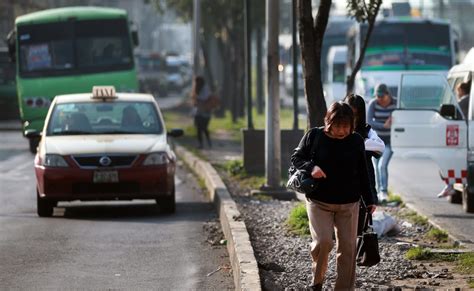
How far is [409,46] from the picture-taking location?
2583 centimetres

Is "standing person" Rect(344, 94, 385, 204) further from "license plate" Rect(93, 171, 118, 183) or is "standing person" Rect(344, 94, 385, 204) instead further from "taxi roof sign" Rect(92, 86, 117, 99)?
"taxi roof sign" Rect(92, 86, 117, 99)

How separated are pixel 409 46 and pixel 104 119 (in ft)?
35.8

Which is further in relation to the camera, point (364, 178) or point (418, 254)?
point (418, 254)

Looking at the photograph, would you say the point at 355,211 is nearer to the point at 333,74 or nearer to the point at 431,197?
the point at 431,197

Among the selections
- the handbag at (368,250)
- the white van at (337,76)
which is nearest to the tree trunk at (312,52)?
the handbag at (368,250)

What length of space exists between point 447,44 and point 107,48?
297 inches

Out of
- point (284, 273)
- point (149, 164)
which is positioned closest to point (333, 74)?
point (149, 164)

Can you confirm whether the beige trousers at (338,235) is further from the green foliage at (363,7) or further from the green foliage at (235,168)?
the green foliage at (235,168)

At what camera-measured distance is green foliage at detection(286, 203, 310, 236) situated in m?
12.5

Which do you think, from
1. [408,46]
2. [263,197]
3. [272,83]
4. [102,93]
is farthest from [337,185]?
[408,46]

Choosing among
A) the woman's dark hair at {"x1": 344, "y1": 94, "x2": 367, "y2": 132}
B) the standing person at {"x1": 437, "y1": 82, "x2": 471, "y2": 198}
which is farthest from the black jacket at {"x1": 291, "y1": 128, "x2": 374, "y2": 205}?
the standing person at {"x1": 437, "y1": 82, "x2": 471, "y2": 198}

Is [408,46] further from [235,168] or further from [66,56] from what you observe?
[66,56]

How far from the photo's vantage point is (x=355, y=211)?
8578 mm

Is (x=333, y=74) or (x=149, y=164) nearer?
(x=149, y=164)
